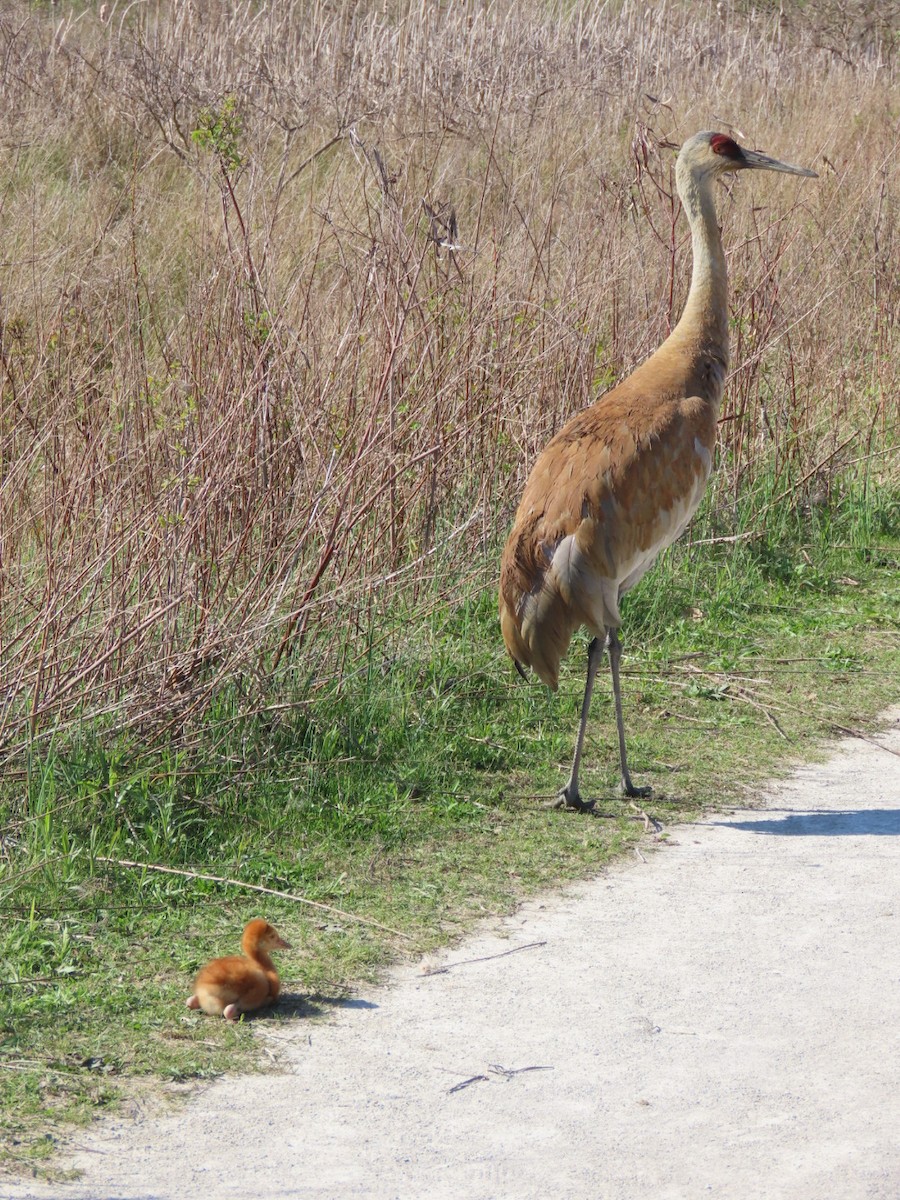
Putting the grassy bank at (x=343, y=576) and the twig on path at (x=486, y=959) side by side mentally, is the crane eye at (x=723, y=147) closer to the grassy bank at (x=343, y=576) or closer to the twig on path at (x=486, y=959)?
the grassy bank at (x=343, y=576)

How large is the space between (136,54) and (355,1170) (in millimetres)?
11316

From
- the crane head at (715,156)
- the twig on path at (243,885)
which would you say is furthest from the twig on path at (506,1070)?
the crane head at (715,156)

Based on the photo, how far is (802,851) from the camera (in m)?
4.87

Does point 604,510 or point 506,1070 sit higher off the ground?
point 604,510

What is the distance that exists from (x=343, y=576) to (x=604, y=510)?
46.1 inches

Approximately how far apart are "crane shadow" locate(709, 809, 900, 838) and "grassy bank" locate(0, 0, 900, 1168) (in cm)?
26

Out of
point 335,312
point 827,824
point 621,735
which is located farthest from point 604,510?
point 335,312

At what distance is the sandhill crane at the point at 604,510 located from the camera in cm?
522

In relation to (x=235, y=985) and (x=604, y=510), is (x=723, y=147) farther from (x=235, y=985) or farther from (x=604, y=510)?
(x=235, y=985)

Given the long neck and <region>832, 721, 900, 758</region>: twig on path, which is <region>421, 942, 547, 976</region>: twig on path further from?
the long neck

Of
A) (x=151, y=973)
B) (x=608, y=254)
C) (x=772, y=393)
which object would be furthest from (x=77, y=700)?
(x=772, y=393)

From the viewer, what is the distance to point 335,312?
6.53m

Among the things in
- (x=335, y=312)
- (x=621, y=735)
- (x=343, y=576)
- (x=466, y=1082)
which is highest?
(x=335, y=312)

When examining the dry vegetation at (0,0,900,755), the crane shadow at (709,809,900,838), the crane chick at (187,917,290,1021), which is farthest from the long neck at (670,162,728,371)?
the crane chick at (187,917,290,1021)
